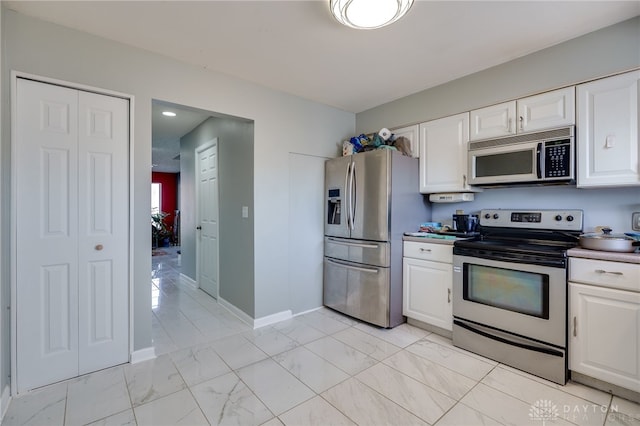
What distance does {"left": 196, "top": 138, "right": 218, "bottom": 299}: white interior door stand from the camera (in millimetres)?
3896

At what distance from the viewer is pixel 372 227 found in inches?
118

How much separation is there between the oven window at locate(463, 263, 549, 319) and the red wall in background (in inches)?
369

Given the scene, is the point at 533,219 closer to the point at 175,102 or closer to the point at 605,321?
the point at 605,321

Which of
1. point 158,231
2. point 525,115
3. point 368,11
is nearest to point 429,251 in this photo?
point 525,115

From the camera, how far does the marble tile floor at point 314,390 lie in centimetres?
170

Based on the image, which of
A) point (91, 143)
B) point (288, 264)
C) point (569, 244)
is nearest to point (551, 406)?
point (569, 244)

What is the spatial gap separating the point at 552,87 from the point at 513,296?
170cm

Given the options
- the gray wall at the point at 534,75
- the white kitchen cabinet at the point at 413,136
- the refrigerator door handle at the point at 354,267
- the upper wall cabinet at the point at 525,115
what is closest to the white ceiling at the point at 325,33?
the gray wall at the point at 534,75

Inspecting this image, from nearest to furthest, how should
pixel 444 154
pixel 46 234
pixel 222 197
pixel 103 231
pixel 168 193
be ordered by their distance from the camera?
pixel 46 234
pixel 103 231
pixel 444 154
pixel 222 197
pixel 168 193

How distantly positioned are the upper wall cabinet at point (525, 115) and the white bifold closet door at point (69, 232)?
122 inches

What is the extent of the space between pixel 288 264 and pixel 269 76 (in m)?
1.99

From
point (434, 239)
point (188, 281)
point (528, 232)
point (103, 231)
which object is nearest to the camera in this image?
point (103, 231)

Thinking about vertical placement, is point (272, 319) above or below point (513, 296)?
below

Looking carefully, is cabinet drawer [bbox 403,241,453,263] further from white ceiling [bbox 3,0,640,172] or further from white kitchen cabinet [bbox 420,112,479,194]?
white ceiling [bbox 3,0,640,172]
